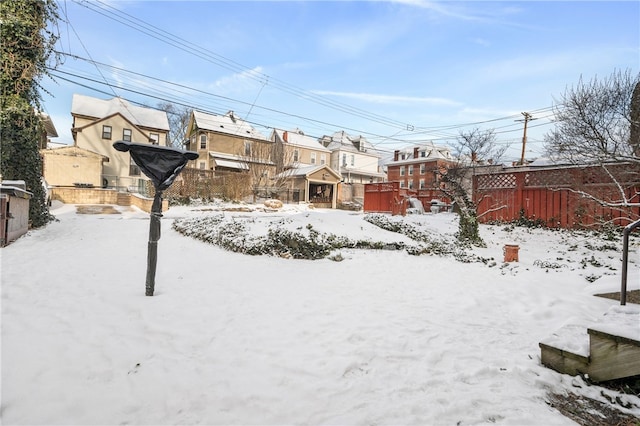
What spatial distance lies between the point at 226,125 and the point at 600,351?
3394 cm

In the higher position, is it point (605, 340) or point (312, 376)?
point (605, 340)

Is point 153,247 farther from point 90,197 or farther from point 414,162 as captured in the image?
point 414,162

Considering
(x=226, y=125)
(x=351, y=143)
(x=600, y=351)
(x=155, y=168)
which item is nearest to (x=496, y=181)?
(x=600, y=351)

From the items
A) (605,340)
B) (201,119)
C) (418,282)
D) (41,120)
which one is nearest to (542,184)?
(418,282)

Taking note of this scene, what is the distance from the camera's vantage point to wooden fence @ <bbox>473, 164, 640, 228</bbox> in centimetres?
886

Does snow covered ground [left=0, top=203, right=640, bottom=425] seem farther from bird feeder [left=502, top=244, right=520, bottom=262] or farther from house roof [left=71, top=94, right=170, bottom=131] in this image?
house roof [left=71, top=94, right=170, bottom=131]

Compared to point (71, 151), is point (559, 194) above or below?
below

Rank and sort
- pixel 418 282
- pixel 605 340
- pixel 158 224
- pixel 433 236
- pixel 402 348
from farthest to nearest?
pixel 433 236, pixel 418 282, pixel 158 224, pixel 402 348, pixel 605 340

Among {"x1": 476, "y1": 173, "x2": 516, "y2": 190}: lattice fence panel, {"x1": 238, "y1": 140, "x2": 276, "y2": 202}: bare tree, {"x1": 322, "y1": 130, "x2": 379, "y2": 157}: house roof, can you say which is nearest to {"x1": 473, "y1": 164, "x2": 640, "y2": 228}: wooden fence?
{"x1": 476, "y1": 173, "x2": 516, "y2": 190}: lattice fence panel

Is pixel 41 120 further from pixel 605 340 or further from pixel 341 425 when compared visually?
pixel 605 340

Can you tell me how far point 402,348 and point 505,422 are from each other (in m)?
1.11

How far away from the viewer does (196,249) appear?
7543mm

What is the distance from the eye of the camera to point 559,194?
412 inches

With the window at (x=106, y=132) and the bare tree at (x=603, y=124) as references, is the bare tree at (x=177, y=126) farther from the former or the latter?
the bare tree at (x=603, y=124)
